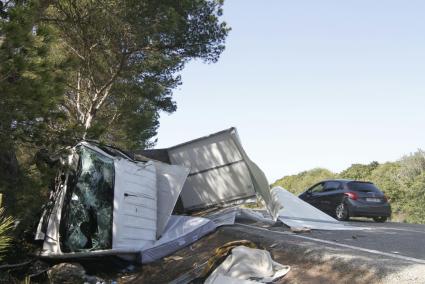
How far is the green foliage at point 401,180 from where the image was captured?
829 inches

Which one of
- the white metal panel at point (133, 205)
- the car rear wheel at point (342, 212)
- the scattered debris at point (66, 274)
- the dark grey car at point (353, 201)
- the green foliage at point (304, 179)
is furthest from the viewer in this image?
the green foliage at point (304, 179)

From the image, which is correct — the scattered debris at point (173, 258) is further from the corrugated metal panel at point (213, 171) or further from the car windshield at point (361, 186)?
the car windshield at point (361, 186)

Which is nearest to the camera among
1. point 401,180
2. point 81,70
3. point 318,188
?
point 318,188

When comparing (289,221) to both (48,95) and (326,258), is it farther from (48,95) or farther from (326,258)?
(48,95)

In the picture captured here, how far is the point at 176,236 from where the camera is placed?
32.4 feet

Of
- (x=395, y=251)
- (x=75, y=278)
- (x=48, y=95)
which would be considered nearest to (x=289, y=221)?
(x=395, y=251)

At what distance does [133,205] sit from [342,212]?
29.3 ft

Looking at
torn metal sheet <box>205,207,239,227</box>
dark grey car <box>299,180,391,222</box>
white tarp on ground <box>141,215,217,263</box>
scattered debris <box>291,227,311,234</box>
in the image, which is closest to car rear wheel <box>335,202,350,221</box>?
dark grey car <box>299,180,391,222</box>

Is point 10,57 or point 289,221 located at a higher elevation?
point 10,57

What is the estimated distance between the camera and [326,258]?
7391 mm

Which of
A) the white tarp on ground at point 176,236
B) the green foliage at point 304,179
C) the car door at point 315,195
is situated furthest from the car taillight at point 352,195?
the green foliage at point 304,179

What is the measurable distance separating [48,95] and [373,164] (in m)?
29.7

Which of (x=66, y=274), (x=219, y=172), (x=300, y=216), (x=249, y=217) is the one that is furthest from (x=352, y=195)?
(x=66, y=274)

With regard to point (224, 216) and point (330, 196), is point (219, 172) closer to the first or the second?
point (224, 216)
